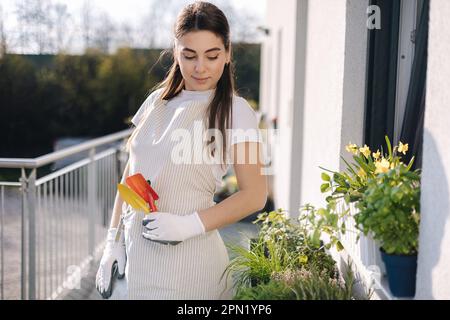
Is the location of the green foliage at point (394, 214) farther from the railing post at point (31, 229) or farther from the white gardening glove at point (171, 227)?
the railing post at point (31, 229)

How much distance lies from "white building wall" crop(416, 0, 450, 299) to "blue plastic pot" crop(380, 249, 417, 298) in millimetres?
49

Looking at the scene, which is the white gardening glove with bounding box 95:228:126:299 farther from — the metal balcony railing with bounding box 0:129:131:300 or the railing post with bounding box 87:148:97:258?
the railing post with bounding box 87:148:97:258

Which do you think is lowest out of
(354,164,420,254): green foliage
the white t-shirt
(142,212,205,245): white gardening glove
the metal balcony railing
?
the metal balcony railing

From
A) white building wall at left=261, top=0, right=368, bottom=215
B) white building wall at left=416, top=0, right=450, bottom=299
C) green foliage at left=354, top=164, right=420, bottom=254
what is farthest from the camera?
white building wall at left=261, top=0, right=368, bottom=215

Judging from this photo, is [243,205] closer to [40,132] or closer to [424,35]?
[424,35]

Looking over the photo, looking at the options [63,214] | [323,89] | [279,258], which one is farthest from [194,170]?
[63,214]

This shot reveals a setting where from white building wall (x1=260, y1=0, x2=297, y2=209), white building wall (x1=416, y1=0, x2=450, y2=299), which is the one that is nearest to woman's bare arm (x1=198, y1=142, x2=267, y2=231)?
white building wall (x1=416, y1=0, x2=450, y2=299)

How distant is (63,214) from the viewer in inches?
186

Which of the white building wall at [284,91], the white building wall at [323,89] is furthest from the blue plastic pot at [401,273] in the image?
the white building wall at [284,91]

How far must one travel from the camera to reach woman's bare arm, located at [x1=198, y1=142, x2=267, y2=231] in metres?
1.93

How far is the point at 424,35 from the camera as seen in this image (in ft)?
6.98

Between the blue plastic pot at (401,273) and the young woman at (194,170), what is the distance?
467mm

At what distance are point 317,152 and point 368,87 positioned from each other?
0.91 meters

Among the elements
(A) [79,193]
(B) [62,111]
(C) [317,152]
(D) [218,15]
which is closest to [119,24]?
(B) [62,111]
